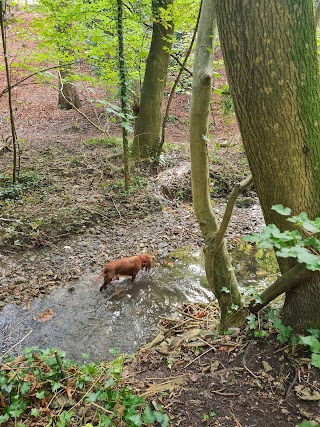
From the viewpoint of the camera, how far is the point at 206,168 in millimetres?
3295

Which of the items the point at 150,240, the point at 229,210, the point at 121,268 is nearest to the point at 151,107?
the point at 150,240

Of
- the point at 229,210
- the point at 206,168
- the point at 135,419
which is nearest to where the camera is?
the point at 135,419

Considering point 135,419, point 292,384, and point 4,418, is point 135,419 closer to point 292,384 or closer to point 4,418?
point 4,418

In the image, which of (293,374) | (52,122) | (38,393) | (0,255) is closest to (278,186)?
(293,374)

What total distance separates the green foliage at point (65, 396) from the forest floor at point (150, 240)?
227mm

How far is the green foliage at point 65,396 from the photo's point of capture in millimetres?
2328

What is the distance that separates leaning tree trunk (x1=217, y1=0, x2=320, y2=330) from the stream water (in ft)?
9.32

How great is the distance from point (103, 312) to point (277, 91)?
387 centimetres

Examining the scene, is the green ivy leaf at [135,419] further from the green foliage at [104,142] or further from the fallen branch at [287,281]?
the green foliage at [104,142]

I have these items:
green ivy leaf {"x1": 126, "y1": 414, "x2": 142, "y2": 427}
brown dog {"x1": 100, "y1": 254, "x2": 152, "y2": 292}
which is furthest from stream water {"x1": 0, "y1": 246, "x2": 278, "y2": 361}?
green ivy leaf {"x1": 126, "y1": 414, "x2": 142, "y2": 427}

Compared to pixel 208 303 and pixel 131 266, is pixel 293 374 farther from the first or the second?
pixel 131 266

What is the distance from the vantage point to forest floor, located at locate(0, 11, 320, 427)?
2.29m

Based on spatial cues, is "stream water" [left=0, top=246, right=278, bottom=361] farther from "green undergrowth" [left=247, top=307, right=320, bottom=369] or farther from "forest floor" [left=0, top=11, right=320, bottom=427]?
"green undergrowth" [left=247, top=307, right=320, bottom=369]

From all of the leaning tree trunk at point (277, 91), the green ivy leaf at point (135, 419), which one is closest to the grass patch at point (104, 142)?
the leaning tree trunk at point (277, 91)
